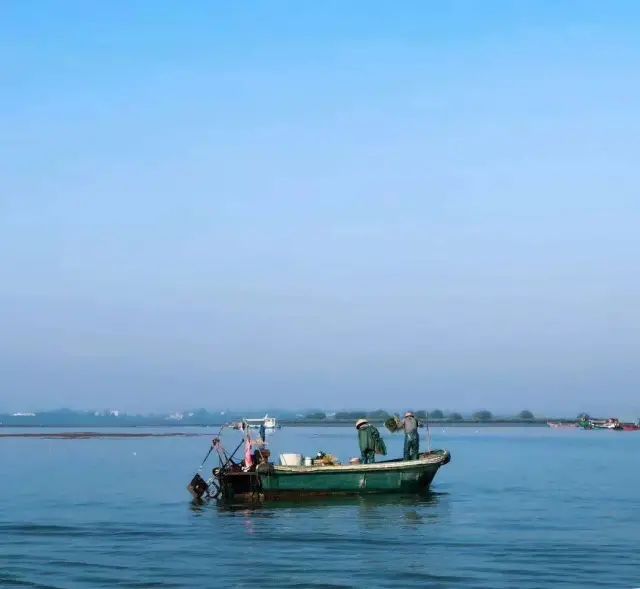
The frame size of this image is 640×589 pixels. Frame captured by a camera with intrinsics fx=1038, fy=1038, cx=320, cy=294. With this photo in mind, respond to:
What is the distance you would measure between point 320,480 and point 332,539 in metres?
7.77

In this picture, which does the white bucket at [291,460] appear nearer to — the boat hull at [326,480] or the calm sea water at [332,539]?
the boat hull at [326,480]

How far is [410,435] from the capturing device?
35.1 meters

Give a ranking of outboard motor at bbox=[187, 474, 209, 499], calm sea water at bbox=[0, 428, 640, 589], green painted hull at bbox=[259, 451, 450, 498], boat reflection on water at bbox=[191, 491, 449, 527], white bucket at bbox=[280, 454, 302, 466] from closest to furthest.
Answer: calm sea water at bbox=[0, 428, 640, 589]
boat reflection on water at bbox=[191, 491, 449, 527]
green painted hull at bbox=[259, 451, 450, 498]
white bucket at bbox=[280, 454, 302, 466]
outboard motor at bbox=[187, 474, 209, 499]

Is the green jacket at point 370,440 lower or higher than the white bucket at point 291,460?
higher

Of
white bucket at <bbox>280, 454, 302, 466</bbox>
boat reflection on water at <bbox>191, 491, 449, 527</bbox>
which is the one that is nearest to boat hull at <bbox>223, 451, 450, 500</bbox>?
boat reflection on water at <bbox>191, 491, 449, 527</bbox>

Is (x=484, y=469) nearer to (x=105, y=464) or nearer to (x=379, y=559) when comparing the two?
(x=105, y=464)

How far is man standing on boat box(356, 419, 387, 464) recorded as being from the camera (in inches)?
1369

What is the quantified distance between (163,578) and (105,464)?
146ft

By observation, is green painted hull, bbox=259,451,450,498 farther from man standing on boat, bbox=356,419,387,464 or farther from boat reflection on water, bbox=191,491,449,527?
man standing on boat, bbox=356,419,387,464

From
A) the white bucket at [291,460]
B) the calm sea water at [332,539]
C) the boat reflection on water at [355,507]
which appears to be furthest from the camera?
the white bucket at [291,460]

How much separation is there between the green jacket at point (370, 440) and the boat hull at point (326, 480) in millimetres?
932

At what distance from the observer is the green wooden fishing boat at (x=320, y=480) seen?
33.5m

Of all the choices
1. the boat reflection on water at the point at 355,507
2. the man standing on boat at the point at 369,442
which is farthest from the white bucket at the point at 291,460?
the man standing on boat at the point at 369,442

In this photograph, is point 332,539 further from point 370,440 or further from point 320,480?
point 370,440
